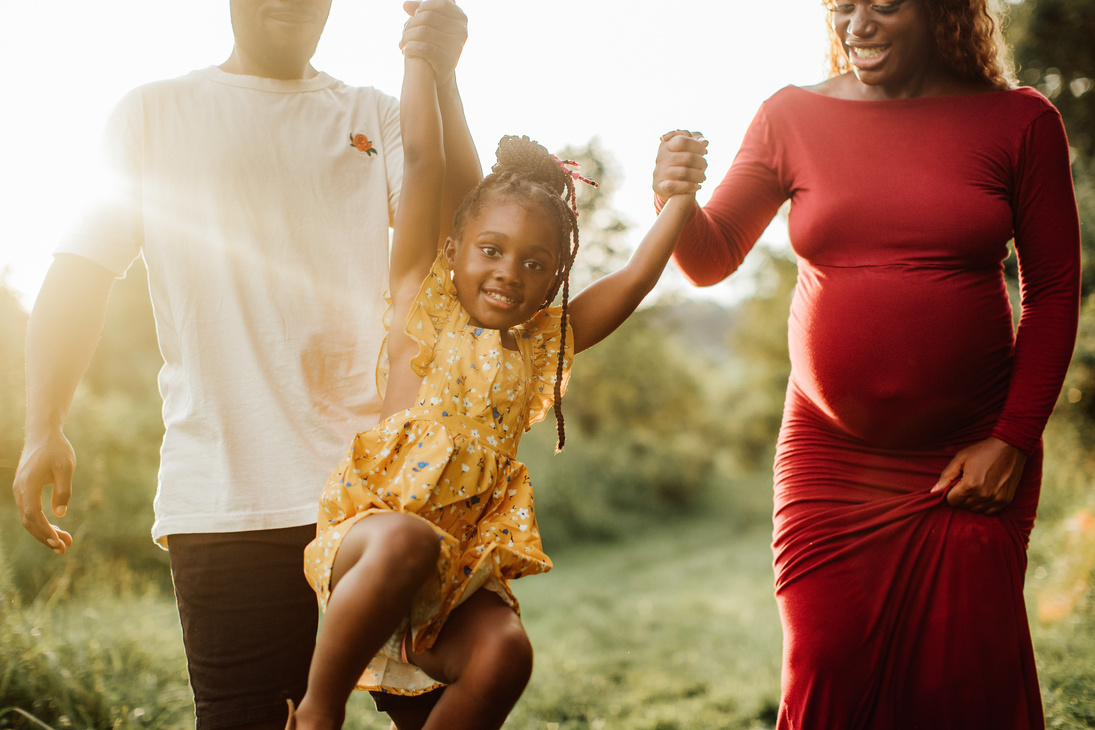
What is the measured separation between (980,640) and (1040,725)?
0.26 meters

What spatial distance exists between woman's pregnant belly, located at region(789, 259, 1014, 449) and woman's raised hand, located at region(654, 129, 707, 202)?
1.46 ft

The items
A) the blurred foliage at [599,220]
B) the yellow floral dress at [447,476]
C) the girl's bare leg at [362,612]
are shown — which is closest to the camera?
the girl's bare leg at [362,612]

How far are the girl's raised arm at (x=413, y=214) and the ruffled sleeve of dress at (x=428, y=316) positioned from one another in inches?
1.2

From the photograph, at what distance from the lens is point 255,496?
1.96 m

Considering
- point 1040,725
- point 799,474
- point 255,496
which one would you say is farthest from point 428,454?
point 1040,725

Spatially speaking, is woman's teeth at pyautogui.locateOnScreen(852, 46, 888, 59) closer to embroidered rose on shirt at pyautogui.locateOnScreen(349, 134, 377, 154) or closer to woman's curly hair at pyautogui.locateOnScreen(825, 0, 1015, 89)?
woman's curly hair at pyautogui.locateOnScreen(825, 0, 1015, 89)

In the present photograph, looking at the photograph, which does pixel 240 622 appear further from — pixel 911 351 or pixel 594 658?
pixel 594 658

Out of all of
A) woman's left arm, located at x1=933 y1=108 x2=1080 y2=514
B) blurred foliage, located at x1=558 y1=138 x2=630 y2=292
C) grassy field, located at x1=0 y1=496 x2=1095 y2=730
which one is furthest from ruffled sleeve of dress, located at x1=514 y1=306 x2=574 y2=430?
blurred foliage, located at x1=558 y1=138 x2=630 y2=292

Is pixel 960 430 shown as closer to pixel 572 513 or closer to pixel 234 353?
pixel 234 353

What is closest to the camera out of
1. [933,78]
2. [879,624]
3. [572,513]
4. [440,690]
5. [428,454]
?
[428,454]

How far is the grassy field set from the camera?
3.60 meters

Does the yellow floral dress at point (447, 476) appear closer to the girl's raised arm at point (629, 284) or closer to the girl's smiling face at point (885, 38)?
the girl's raised arm at point (629, 284)

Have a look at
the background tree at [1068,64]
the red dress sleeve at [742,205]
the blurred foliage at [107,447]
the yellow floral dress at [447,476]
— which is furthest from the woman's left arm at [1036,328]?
the background tree at [1068,64]

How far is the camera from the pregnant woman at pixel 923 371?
6.76 ft
